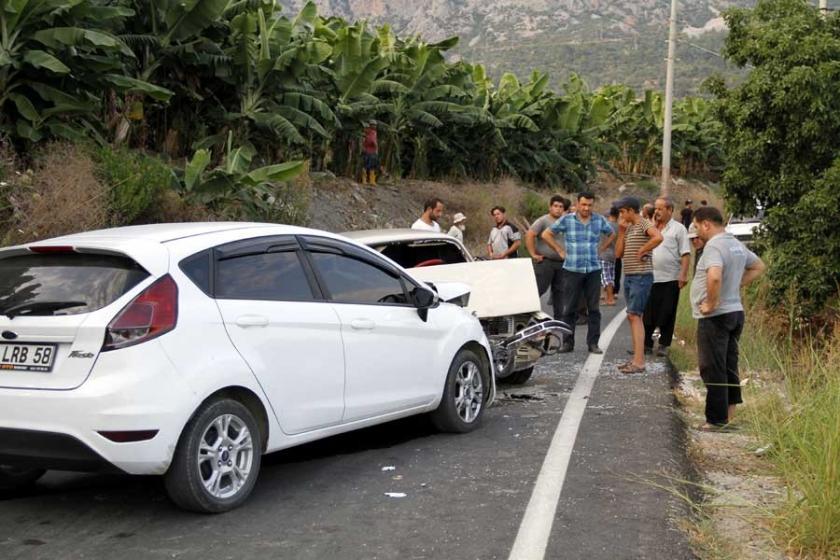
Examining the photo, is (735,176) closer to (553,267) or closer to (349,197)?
(553,267)

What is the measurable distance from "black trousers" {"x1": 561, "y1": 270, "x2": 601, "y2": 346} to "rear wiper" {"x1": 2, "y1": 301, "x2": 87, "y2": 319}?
7.39 metres

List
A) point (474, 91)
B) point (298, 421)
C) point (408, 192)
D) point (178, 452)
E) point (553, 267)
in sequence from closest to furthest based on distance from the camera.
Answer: point (178, 452) → point (298, 421) → point (553, 267) → point (408, 192) → point (474, 91)

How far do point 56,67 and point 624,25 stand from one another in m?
131

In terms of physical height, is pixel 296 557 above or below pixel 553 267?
below

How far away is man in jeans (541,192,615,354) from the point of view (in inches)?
479

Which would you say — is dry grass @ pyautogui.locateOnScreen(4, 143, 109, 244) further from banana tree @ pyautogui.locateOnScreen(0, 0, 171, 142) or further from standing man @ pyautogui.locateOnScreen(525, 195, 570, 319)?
standing man @ pyautogui.locateOnScreen(525, 195, 570, 319)

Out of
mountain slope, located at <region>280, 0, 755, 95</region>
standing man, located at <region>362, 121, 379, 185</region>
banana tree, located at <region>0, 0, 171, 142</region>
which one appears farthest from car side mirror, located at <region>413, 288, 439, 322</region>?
mountain slope, located at <region>280, 0, 755, 95</region>

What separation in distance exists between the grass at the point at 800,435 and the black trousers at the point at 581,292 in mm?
1942

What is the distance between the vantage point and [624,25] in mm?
137875

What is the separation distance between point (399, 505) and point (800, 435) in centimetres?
261

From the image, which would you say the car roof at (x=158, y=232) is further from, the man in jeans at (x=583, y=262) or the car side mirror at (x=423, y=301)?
the man in jeans at (x=583, y=262)

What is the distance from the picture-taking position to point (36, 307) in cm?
575

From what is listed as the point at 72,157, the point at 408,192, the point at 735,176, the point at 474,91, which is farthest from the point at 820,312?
the point at 474,91

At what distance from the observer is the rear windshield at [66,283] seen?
5688mm
